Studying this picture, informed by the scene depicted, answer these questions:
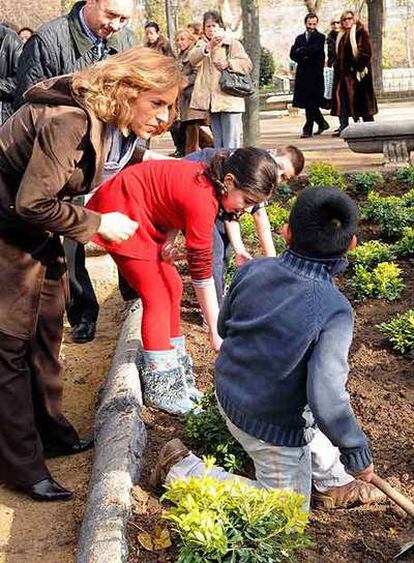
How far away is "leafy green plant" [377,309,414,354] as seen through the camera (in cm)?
454

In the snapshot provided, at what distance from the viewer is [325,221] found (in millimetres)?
2664

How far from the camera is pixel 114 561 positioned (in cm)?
275

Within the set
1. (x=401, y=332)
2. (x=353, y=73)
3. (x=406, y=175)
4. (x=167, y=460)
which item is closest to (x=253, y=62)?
(x=353, y=73)

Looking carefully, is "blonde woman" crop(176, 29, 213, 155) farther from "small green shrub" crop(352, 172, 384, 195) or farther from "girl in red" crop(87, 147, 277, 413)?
"girl in red" crop(87, 147, 277, 413)

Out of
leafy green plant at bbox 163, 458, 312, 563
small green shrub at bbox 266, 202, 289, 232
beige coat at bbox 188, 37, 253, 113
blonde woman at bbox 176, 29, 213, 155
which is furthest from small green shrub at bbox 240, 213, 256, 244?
leafy green plant at bbox 163, 458, 312, 563

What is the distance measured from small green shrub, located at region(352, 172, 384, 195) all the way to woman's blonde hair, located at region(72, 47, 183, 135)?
16.1 ft

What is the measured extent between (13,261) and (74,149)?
2.08ft

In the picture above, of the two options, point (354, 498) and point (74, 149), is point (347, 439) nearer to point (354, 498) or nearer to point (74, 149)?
point (354, 498)

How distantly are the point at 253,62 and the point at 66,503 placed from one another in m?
7.86

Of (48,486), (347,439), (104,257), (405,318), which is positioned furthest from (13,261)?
(104,257)

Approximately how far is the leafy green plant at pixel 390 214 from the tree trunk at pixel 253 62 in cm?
366

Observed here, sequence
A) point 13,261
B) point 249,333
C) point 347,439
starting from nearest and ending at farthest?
point 347,439 < point 249,333 < point 13,261

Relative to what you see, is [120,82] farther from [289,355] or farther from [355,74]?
[355,74]

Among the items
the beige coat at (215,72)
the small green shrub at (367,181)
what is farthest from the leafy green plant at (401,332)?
the beige coat at (215,72)
